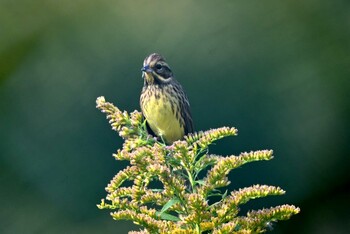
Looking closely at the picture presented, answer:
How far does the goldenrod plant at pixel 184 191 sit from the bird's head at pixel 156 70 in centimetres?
131

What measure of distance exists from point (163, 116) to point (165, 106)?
0.06m

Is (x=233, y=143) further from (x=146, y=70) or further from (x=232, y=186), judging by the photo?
(x=146, y=70)

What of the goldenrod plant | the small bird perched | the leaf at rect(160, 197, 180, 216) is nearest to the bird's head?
the small bird perched

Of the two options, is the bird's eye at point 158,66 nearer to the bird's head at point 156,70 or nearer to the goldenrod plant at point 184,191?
the bird's head at point 156,70

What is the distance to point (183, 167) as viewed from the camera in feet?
5.62

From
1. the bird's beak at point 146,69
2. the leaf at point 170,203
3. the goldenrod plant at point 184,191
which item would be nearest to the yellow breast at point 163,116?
the bird's beak at point 146,69

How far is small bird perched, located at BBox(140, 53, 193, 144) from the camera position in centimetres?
347

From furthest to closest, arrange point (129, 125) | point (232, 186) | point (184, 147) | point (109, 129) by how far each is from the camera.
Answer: point (109, 129) → point (232, 186) → point (129, 125) → point (184, 147)

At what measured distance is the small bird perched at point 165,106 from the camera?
11.4ft

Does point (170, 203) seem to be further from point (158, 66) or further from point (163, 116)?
point (163, 116)

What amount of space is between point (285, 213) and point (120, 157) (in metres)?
0.39

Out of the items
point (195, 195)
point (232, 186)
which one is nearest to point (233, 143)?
point (232, 186)

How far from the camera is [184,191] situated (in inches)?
61.9

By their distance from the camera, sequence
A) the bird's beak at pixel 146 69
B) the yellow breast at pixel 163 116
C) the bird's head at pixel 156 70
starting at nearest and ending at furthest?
the bird's beak at pixel 146 69
the bird's head at pixel 156 70
the yellow breast at pixel 163 116
